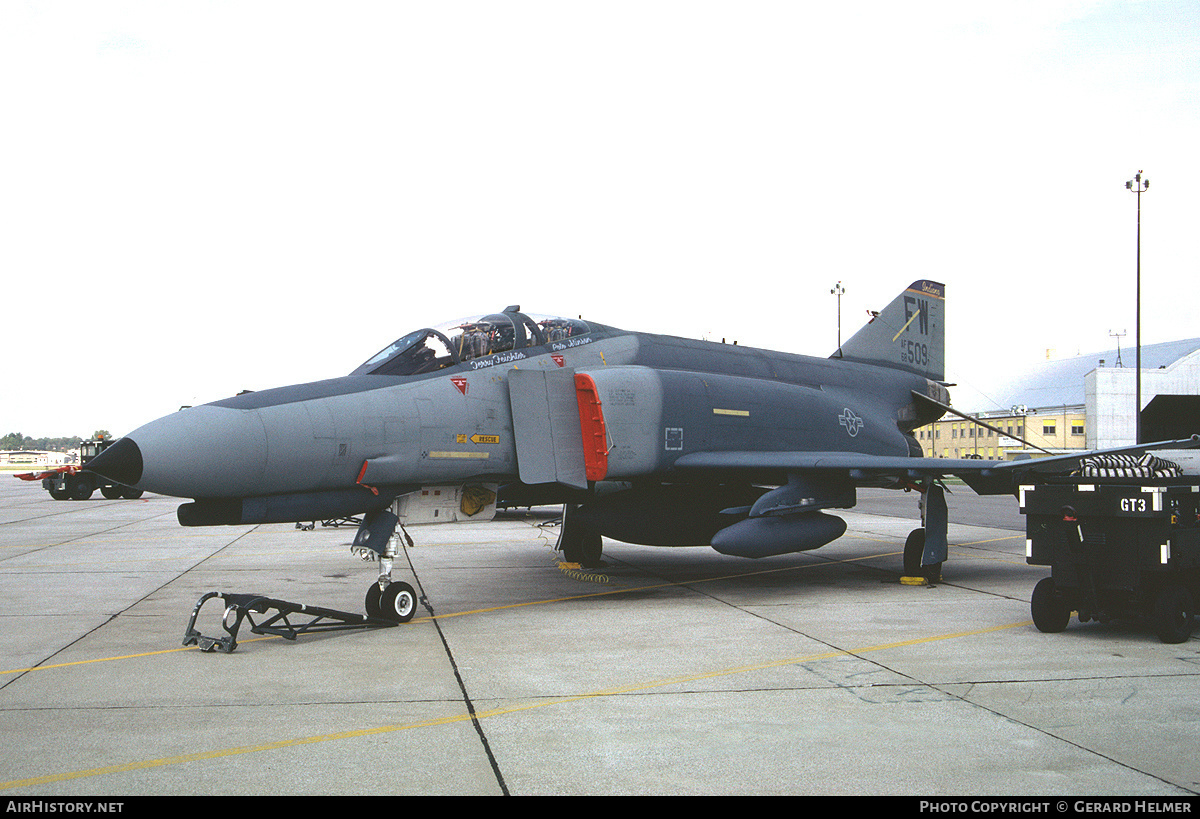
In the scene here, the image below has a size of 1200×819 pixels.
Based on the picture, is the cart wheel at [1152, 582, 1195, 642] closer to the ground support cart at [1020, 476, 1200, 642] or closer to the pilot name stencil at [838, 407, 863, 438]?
the ground support cart at [1020, 476, 1200, 642]

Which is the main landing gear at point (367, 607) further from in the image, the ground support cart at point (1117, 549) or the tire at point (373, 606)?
the ground support cart at point (1117, 549)

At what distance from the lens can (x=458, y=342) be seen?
367 inches

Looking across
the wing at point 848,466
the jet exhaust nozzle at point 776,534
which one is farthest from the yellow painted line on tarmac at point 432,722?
the wing at point 848,466

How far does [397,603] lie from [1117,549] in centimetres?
634

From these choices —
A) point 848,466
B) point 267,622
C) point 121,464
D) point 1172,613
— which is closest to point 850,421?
point 848,466

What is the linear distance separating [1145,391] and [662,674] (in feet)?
191

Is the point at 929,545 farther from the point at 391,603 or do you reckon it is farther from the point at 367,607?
the point at 367,607

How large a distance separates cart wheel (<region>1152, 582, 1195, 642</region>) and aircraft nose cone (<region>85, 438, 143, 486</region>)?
8204 millimetres

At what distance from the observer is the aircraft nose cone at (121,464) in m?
6.77

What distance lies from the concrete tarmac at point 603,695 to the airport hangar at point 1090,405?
983 inches

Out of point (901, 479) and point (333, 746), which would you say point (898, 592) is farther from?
point (333, 746)

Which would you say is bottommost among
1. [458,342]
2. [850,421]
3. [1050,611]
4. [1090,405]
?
[1050,611]

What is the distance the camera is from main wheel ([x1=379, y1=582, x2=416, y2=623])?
830 centimetres

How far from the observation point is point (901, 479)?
40.2 ft
